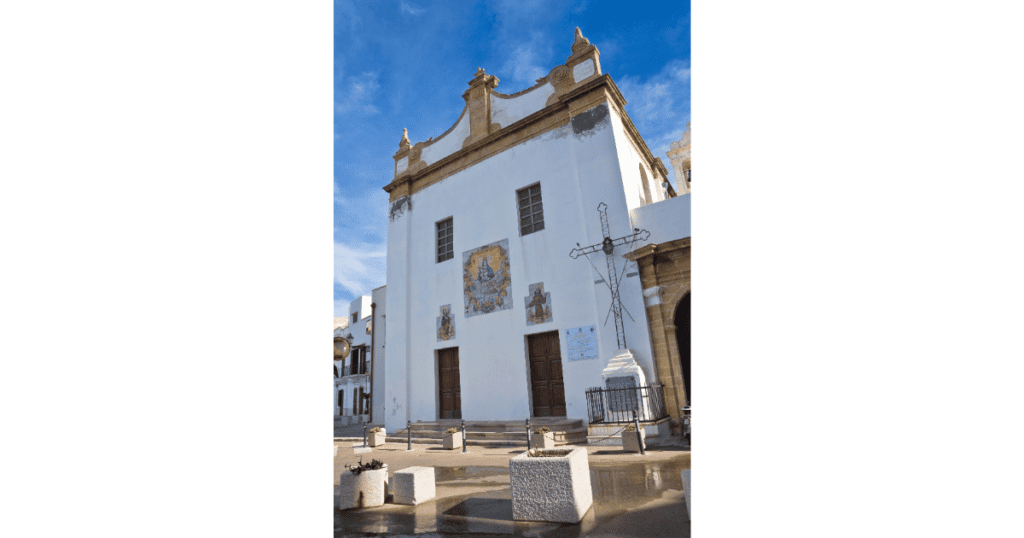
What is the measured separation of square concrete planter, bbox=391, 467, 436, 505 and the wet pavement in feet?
0.28

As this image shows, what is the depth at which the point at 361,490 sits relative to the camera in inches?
190

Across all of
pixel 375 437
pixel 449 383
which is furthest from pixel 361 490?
pixel 449 383

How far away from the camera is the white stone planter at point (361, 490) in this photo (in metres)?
4.78

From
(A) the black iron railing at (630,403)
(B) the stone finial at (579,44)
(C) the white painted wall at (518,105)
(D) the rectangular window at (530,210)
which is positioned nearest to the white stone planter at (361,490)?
(A) the black iron railing at (630,403)

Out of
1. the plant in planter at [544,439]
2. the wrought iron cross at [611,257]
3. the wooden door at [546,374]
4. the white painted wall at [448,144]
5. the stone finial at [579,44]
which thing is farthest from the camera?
the white painted wall at [448,144]

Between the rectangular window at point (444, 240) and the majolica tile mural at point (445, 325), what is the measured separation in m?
1.73

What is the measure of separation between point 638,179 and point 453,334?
7404mm

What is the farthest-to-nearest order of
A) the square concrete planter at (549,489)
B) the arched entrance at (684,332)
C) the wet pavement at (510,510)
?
the arched entrance at (684,332), the square concrete planter at (549,489), the wet pavement at (510,510)

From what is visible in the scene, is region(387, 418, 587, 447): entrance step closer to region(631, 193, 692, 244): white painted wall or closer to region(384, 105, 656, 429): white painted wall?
region(384, 105, 656, 429): white painted wall

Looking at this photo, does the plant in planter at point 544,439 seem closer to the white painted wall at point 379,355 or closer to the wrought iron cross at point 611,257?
the wrought iron cross at point 611,257

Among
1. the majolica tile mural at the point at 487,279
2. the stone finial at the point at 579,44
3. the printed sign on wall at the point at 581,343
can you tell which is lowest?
the printed sign on wall at the point at 581,343

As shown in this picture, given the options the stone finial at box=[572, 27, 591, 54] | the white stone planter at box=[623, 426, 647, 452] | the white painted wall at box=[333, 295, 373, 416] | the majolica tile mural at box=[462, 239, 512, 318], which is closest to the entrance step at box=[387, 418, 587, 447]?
the white stone planter at box=[623, 426, 647, 452]

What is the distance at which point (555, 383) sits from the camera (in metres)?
12.3
